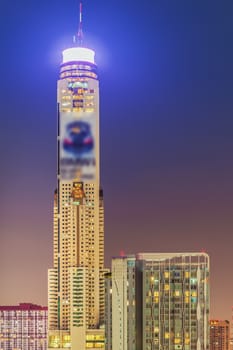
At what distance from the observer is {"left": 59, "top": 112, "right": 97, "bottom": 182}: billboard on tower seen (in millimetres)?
5117

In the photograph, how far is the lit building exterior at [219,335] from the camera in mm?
4219

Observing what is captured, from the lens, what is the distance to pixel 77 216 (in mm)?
6633

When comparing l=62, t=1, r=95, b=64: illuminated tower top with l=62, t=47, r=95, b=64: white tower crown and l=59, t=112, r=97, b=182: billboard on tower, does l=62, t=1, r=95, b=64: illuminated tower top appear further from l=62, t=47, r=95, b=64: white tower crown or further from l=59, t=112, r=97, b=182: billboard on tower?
l=59, t=112, r=97, b=182: billboard on tower

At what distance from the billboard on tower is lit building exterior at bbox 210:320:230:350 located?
1.36 metres

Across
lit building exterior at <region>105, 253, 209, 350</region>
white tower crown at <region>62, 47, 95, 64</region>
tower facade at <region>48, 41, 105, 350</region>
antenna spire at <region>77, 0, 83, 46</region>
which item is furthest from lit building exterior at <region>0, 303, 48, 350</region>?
antenna spire at <region>77, 0, 83, 46</region>

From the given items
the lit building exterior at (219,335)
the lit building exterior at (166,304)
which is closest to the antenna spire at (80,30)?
the lit building exterior at (166,304)

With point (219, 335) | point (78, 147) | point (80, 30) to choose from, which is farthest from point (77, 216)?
point (219, 335)

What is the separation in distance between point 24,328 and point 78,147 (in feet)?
5.01

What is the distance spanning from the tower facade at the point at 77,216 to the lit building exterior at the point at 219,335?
2.99 ft

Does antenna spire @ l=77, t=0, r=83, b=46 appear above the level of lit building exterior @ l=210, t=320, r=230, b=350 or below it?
above

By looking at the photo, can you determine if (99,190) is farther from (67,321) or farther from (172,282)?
(172,282)

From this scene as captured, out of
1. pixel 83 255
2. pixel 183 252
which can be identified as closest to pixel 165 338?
pixel 183 252

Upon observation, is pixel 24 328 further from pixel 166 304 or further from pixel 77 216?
pixel 166 304

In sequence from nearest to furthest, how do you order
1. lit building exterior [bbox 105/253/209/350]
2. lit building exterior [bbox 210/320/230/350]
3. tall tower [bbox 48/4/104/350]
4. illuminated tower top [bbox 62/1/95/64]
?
1. lit building exterior [bbox 105/253/209/350]
2. lit building exterior [bbox 210/320/230/350]
3. illuminated tower top [bbox 62/1/95/64]
4. tall tower [bbox 48/4/104/350]
